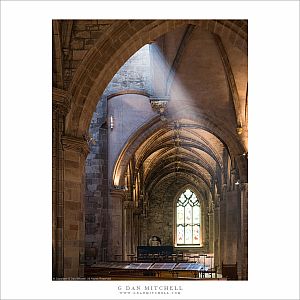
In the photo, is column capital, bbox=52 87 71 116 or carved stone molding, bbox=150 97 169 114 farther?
carved stone molding, bbox=150 97 169 114

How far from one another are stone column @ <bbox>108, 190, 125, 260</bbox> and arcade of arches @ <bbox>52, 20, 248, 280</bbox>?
4 cm

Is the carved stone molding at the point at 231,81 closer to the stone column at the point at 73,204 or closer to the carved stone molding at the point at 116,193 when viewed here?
the carved stone molding at the point at 116,193

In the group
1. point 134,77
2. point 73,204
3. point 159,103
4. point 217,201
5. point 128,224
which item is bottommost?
point 128,224

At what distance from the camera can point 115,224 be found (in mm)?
22250

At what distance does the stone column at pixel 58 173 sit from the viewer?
36.0 feet

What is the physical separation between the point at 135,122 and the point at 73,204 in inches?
441

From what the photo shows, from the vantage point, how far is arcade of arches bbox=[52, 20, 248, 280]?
11.4 metres

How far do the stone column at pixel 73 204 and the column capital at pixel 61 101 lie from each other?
0.49 metres

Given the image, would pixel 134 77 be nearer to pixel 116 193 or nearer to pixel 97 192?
pixel 97 192

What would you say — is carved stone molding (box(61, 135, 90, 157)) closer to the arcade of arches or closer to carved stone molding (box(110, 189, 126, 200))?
the arcade of arches

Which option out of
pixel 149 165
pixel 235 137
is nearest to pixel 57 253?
pixel 235 137

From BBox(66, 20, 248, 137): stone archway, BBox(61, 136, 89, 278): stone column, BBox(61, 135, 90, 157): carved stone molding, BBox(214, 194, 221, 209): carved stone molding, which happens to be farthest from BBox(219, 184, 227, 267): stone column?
BBox(66, 20, 248, 137): stone archway

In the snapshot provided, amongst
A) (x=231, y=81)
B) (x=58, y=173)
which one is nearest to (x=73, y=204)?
(x=58, y=173)
